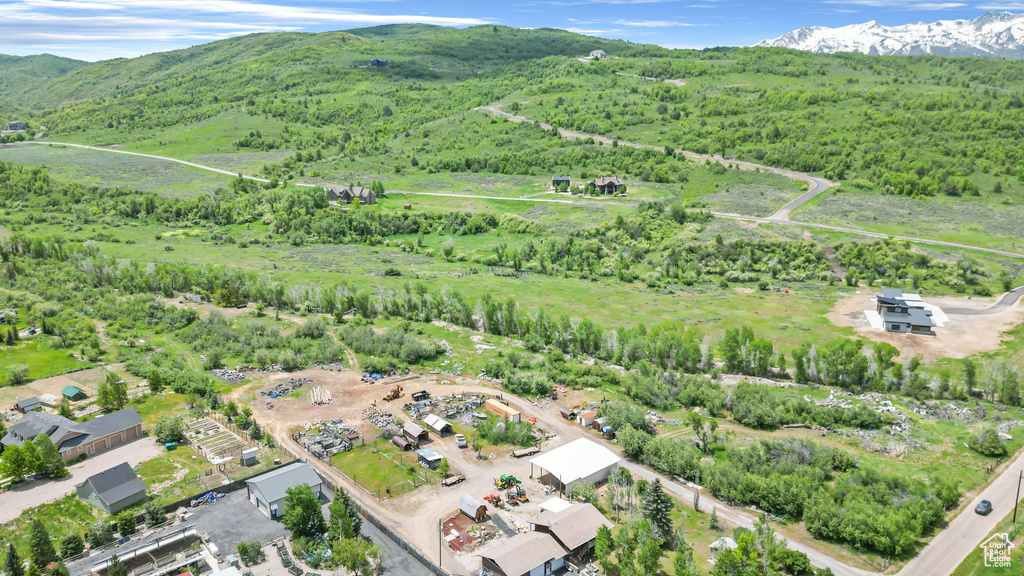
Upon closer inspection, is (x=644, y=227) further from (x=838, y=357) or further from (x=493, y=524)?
(x=493, y=524)

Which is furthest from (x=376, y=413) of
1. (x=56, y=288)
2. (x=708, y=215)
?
(x=708, y=215)

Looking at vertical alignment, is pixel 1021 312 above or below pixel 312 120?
below

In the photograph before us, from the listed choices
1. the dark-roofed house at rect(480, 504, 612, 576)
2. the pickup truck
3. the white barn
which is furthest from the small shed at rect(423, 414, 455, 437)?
the dark-roofed house at rect(480, 504, 612, 576)

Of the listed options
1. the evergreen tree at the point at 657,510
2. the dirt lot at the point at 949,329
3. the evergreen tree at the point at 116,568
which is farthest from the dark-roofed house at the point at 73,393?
the dirt lot at the point at 949,329

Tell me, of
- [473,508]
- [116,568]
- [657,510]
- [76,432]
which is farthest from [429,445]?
[76,432]

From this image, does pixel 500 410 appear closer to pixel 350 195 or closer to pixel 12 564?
pixel 12 564

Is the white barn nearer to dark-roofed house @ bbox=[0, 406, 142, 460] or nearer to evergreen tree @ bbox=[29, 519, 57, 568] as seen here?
evergreen tree @ bbox=[29, 519, 57, 568]

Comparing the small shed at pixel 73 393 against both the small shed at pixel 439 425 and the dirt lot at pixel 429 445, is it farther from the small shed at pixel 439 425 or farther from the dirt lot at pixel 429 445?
the small shed at pixel 439 425
